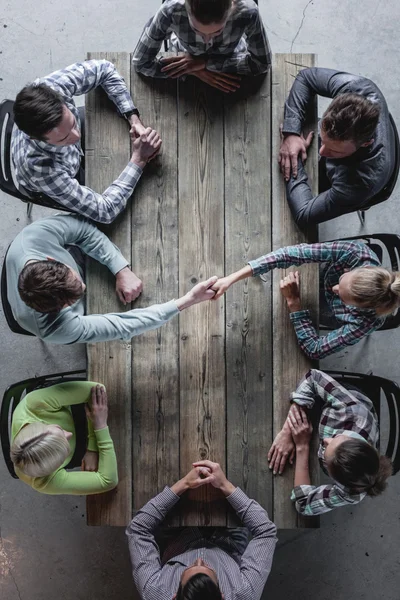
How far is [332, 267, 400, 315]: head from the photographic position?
205cm

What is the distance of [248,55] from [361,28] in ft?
4.28

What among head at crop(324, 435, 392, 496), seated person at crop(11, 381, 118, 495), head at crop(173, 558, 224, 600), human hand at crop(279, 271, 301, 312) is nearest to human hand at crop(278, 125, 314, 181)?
human hand at crop(279, 271, 301, 312)

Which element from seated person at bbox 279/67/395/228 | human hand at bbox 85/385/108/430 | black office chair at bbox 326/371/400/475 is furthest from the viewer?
black office chair at bbox 326/371/400/475

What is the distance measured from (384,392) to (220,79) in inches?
61.4

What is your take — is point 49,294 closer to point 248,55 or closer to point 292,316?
point 292,316

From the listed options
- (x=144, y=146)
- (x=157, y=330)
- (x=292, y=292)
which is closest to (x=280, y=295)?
(x=292, y=292)

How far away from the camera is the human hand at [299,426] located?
7.50 feet

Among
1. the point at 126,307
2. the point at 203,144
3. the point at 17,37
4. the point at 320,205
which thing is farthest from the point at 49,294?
the point at 17,37

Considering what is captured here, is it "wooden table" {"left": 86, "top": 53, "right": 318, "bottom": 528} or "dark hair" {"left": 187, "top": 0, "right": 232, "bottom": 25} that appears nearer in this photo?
"dark hair" {"left": 187, "top": 0, "right": 232, "bottom": 25}

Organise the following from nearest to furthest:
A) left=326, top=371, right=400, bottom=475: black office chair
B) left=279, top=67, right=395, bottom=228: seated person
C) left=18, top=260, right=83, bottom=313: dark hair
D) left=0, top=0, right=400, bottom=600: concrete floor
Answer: left=18, top=260, right=83, bottom=313: dark hair < left=279, top=67, right=395, bottom=228: seated person < left=326, top=371, right=400, bottom=475: black office chair < left=0, top=0, right=400, bottom=600: concrete floor

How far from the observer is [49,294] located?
1973mm

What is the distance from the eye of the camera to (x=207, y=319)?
2.35 meters

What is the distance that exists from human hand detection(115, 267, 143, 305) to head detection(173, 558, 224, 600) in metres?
1.14

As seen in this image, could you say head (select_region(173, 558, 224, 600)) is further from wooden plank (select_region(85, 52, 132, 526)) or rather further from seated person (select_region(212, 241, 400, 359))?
seated person (select_region(212, 241, 400, 359))
